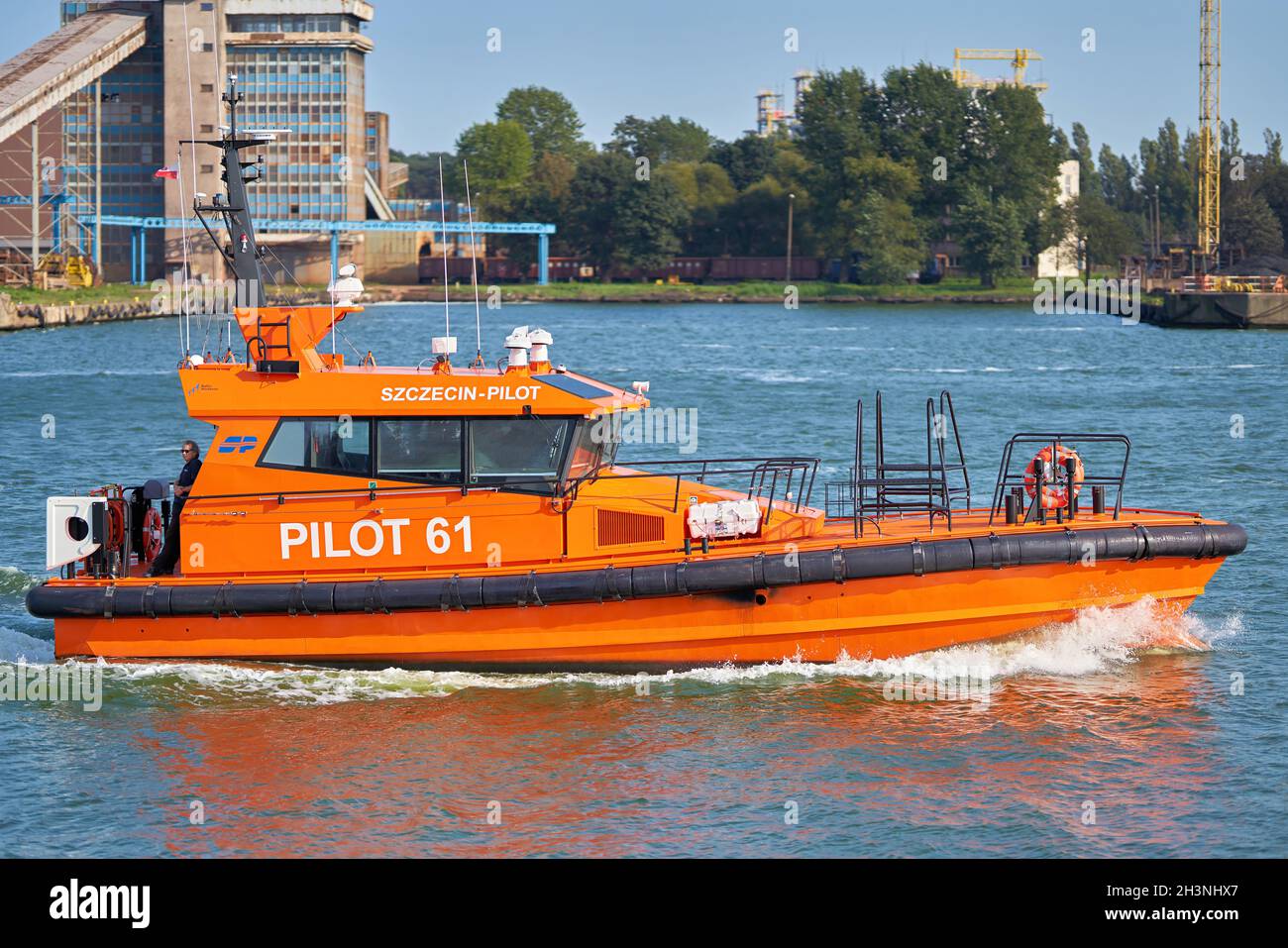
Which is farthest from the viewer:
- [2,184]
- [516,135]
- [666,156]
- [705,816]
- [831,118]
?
[666,156]

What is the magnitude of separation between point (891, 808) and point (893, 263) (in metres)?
94.2

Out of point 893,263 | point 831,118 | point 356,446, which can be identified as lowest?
point 356,446

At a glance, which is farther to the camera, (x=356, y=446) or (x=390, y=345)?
(x=390, y=345)

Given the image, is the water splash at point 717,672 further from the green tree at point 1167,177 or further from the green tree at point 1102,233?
the green tree at point 1167,177

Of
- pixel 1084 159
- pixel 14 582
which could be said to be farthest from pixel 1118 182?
pixel 14 582

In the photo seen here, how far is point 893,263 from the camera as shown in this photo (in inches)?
4021

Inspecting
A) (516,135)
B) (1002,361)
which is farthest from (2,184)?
(1002,361)

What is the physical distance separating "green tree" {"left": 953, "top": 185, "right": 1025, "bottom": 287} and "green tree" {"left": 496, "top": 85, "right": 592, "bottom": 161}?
170ft

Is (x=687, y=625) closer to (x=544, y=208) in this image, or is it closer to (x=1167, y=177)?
(x=544, y=208)

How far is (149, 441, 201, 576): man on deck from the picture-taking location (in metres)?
12.6

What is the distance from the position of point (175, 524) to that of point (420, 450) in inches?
81.1
